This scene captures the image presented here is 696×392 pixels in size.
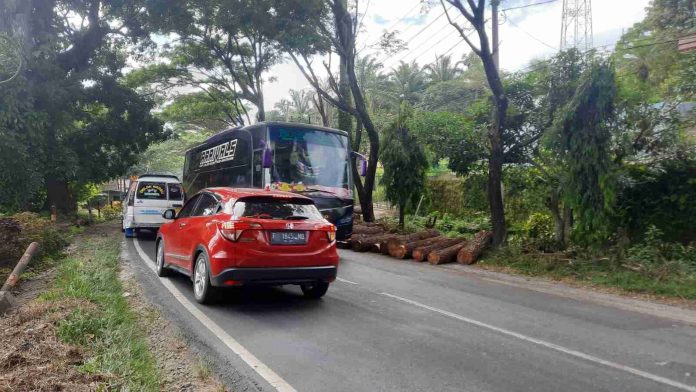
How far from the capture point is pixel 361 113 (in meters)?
18.0

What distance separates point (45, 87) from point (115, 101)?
6502 mm

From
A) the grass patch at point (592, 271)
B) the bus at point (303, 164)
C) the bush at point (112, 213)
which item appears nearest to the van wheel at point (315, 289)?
the bus at point (303, 164)

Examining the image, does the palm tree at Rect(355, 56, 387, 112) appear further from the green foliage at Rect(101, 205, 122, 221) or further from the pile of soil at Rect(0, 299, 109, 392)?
the pile of soil at Rect(0, 299, 109, 392)

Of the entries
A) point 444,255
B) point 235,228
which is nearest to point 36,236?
point 235,228

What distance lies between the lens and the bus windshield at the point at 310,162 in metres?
12.3

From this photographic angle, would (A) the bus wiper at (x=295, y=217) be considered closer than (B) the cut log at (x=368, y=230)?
Yes

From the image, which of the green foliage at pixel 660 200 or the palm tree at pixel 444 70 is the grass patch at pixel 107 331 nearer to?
the green foliage at pixel 660 200

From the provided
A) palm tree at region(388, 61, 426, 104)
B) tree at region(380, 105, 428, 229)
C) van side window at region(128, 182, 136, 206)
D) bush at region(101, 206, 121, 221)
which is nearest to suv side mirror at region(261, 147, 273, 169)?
tree at region(380, 105, 428, 229)

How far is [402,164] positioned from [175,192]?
8.16 meters

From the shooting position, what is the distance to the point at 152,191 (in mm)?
16828

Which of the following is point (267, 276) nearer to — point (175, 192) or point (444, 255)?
point (444, 255)

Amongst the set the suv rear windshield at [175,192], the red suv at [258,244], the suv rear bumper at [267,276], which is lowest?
the suv rear bumper at [267,276]

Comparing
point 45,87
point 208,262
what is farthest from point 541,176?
point 45,87

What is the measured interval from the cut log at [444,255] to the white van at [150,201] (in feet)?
29.5
